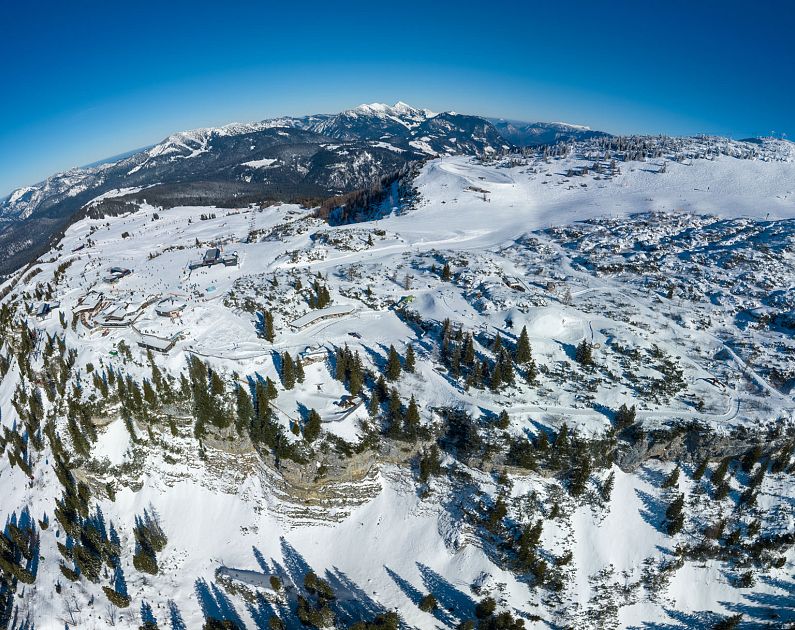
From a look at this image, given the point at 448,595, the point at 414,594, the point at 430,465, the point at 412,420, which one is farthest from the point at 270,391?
the point at 448,595

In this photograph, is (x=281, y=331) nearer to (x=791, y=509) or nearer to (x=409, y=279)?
(x=409, y=279)

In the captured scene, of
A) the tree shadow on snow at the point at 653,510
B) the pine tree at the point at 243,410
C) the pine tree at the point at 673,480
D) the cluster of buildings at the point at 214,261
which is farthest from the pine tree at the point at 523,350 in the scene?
the cluster of buildings at the point at 214,261

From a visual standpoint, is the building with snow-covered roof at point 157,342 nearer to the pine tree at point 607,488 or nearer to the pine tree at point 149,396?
the pine tree at point 149,396

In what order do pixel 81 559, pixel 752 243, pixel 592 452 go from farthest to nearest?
pixel 752 243 → pixel 592 452 → pixel 81 559

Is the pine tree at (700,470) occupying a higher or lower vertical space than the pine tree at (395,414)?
lower

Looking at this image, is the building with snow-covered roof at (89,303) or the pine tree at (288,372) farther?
the building with snow-covered roof at (89,303)

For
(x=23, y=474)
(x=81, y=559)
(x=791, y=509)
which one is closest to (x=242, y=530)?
(x=81, y=559)

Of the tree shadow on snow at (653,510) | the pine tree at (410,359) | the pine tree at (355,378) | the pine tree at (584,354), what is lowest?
the tree shadow on snow at (653,510)
